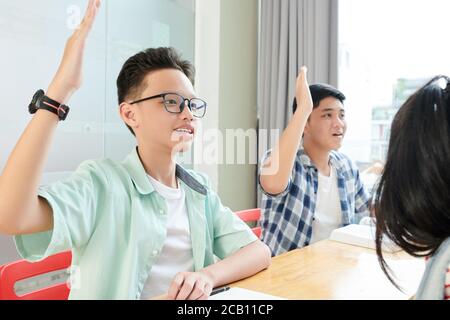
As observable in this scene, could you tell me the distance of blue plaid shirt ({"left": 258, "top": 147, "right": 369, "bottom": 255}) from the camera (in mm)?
1599

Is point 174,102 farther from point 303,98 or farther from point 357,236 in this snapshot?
point 357,236

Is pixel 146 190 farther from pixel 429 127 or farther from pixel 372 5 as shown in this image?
pixel 372 5

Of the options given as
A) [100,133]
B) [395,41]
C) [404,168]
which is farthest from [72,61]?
[395,41]

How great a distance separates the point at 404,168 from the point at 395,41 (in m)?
2.16

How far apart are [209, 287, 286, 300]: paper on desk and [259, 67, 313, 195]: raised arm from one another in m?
0.62

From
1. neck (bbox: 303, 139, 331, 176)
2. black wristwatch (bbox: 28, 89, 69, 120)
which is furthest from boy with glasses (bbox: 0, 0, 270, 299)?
neck (bbox: 303, 139, 331, 176)

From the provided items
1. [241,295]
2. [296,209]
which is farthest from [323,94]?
[241,295]

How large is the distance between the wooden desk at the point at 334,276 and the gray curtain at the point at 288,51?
61.4 inches

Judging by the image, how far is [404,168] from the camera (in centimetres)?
59

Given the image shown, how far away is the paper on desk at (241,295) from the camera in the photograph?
866 mm

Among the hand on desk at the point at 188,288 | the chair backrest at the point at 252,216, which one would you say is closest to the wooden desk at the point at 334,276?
the hand on desk at the point at 188,288

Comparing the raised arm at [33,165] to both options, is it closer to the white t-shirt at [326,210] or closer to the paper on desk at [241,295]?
the paper on desk at [241,295]

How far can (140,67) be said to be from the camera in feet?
3.74

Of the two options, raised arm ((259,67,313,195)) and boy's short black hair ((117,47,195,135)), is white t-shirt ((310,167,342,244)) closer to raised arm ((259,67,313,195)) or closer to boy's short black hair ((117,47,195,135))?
raised arm ((259,67,313,195))
